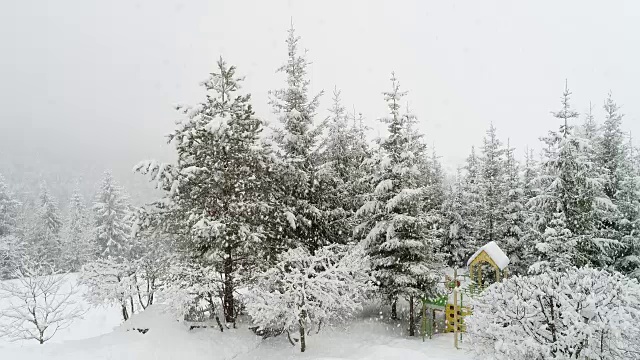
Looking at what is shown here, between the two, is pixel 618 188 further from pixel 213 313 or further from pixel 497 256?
pixel 213 313

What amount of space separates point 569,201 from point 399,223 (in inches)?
350

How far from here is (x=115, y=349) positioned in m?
15.4

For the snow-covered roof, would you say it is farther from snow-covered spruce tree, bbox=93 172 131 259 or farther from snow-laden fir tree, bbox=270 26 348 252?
snow-covered spruce tree, bbox=93 172 131 259

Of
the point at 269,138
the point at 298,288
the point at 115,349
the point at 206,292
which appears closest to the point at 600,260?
the point at 298,288

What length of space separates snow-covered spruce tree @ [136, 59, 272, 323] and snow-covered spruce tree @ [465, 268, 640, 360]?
10.1m

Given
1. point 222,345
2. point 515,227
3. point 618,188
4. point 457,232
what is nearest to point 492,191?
point 515,227

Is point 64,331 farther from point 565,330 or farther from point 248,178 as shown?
point 565,330

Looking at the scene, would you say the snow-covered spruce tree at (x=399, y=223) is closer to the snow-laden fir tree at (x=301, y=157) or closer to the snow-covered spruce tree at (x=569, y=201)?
the snow-laden fir tree at (x=301, y=157)

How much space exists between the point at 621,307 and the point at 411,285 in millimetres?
12514

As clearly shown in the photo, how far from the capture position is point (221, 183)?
18.4 meters

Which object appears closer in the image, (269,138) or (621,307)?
(621,307)

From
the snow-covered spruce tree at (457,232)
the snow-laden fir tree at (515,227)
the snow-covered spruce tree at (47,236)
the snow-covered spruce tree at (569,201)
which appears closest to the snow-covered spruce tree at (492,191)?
the snow-laden fir tree at (515,227)

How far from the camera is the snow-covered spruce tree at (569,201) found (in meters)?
20.4

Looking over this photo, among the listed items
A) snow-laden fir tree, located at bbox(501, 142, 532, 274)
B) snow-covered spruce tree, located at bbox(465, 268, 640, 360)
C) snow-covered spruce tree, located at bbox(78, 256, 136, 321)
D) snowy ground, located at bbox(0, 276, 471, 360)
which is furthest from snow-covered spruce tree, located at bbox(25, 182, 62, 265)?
snow-covered spruce tree, located at bbox(465, 268, 640, 360)
